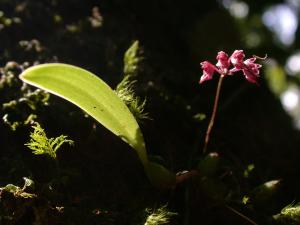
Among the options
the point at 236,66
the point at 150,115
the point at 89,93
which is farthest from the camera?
the point at 150,115

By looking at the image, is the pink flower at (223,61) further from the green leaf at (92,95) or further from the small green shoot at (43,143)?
the small green shoot at (43,143)

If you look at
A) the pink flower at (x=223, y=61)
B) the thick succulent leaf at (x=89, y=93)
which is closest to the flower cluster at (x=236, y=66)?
the pink flower at (x=223, y=61)

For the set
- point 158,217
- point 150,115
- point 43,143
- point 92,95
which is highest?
point 150,115

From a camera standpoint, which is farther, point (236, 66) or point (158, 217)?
point (236, 66)

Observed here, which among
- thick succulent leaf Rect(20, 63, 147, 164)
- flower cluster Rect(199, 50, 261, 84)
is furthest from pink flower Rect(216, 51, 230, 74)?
thick succulent leaf Rect(20, 63, 147, 164)

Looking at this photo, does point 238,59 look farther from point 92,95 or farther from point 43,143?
point 43,143

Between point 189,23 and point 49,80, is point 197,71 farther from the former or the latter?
point 49,80

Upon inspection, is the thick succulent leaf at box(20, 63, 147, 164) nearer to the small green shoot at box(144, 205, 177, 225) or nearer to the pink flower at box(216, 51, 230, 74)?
the small green shoot at box(144, 205, 177, 225)

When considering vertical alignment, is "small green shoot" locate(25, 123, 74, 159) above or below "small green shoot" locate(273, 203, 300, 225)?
above

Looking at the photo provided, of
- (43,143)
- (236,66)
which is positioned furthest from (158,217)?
(236,66)

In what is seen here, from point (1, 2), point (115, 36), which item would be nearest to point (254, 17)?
point (115, 36)
